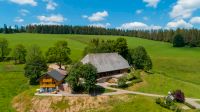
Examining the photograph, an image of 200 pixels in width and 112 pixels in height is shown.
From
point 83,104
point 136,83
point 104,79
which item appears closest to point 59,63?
point 104,79

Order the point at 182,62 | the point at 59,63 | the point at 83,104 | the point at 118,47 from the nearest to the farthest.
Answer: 1. the point at 83,104
2. the point at 118,47
3. the point at 59,63
4. the point at 182,62

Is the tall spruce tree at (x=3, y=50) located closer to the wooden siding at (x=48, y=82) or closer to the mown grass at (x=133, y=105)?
the wooden siding at (x=48, y=82)

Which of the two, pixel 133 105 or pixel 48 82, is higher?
pixel 48 82

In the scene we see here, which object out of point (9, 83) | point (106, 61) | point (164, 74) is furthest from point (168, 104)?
point (9, 83)

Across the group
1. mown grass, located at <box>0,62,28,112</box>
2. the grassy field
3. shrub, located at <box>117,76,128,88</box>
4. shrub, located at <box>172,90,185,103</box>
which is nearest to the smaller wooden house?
mown grass, located at <box>0,62,28,112</box>

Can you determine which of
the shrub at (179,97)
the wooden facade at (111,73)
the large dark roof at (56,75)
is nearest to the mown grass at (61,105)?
the large dark roof at (56,75)

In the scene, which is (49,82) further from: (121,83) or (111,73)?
(111,73)

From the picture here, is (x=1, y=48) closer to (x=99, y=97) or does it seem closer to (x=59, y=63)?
(x=59, y=63)
